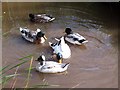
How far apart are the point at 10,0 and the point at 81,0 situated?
1.79 metres

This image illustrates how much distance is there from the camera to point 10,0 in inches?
319

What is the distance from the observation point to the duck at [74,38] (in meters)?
5.99

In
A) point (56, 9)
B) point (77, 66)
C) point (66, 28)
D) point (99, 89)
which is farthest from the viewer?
point (56, 9)

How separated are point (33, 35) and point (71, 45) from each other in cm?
78

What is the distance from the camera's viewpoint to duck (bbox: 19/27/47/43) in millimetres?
6117

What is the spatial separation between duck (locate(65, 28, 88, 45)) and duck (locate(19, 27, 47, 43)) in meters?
0.45

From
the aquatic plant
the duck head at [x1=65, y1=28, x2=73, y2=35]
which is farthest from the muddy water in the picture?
the duck head at [x1=65, y1=28, x2=73, y2=35]

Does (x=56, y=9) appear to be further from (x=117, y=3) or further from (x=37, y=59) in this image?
(x=37, y=59)

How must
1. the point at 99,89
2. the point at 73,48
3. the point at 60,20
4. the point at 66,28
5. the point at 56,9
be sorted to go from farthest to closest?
the point at 56,9
the point at 60,20
the point at 66,28
the point at 73,48
the point at 99,89

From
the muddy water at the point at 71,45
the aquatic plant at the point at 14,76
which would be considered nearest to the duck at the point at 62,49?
the muddy water at the point at 71,45

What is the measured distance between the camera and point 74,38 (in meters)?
6.07

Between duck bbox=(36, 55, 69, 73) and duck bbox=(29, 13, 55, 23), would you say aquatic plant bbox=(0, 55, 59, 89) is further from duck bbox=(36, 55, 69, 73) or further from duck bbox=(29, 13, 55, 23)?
duck bbox=(29, 13, 55, 23)

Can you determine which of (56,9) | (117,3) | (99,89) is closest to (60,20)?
(56,9)

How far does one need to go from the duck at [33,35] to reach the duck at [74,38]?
45 centimetres
